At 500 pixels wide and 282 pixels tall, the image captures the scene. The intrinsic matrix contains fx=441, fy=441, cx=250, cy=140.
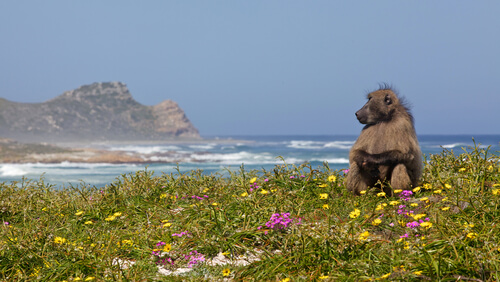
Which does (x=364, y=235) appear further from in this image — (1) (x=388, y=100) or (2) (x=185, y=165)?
(2) (x=185, y=165)

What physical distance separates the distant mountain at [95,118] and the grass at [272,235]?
114 metres

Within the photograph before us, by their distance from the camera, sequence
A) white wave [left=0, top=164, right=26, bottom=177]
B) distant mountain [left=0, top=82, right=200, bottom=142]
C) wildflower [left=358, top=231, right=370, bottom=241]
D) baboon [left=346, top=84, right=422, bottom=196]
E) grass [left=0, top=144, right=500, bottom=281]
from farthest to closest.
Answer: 1. distant mountain [left=0, top=82, right=200, bottom=142]
2. white wave [left=0, top=164, right=26, bottom=177]
3. baboon [left=346, top=84, right=422, bottom=196]
4. wildflower [left=358, top=231, right=370, bottom=241]
5. grass [left=0, top=144, right=500, bottom=281]

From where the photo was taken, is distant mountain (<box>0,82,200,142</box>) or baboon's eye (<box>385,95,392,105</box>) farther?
distant mountain (<box>0,82,200,142</box>)

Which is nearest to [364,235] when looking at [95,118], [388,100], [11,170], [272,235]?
[272,235]

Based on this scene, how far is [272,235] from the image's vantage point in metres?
4.41

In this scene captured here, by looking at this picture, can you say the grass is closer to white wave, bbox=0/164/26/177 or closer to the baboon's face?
the baboon's face

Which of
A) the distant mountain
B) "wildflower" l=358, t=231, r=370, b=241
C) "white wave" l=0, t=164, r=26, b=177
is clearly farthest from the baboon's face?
the distant mountain

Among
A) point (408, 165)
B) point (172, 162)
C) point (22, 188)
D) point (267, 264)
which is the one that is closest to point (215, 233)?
point (267, 264)

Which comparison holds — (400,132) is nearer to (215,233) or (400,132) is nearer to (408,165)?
(408,165)

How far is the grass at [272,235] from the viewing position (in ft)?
12.2

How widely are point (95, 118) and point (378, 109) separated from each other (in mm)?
134110

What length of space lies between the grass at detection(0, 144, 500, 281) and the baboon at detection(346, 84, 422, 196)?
212mm

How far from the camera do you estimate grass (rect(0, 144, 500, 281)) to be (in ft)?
12.2

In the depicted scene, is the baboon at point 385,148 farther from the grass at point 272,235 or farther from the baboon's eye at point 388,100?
the grass at point 272,235
